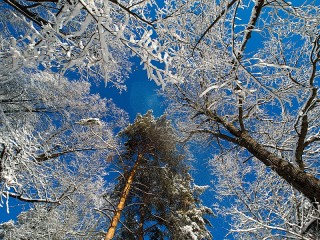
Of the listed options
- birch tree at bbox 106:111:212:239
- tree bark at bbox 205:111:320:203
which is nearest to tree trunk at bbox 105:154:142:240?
birch tree at bbox 106:111:212:239

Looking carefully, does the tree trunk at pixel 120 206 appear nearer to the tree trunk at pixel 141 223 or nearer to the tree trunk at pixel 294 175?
the tree trunk at pixel 141 223

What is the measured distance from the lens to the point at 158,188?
9930mm

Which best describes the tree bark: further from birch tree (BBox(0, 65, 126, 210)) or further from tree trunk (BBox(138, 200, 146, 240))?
tree trunk (BBox(138, 200, 146, 240))

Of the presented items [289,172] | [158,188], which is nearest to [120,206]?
[158,188]

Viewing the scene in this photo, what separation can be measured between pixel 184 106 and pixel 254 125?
2006 mm

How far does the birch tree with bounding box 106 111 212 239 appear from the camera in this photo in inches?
349

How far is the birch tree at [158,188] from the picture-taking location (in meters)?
8.86

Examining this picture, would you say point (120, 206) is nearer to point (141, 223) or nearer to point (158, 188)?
point (141, 223)

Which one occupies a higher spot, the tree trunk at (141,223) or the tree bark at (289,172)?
the tree trunk at (141,223)

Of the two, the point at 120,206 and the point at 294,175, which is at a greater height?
the point at 120,206

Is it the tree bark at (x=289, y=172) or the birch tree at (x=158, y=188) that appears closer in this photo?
the tree bark at (x=289, y=172)

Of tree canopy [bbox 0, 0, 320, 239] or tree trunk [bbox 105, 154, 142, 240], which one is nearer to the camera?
tree canopy [bbox 0, 0, 320, 239]

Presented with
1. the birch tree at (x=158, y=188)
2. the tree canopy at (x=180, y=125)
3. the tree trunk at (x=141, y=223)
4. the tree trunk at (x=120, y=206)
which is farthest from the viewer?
the birch tree at (x=158, y=188)

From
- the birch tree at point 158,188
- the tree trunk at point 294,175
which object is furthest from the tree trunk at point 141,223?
the tree trunk at point 294,175
